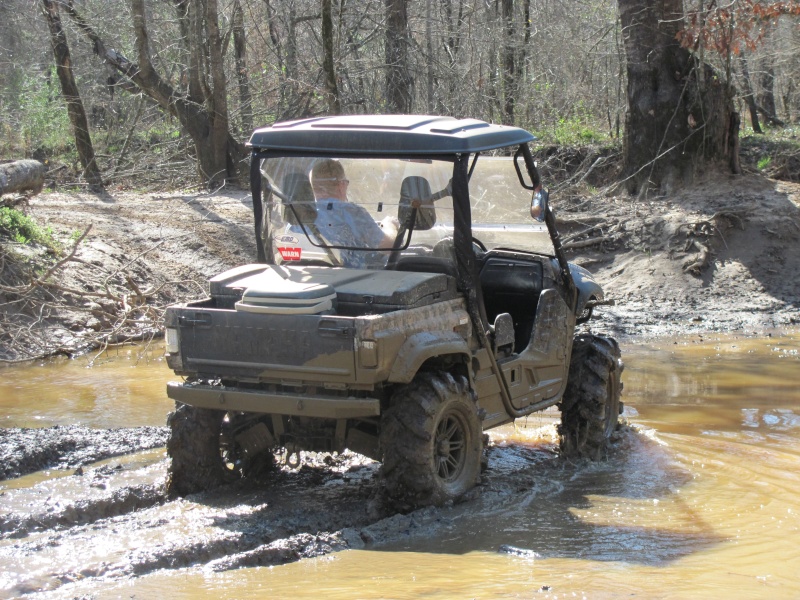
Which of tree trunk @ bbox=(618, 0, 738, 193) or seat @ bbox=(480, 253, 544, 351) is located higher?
tree trunk @ bbox=(618, 0, 738, 193)

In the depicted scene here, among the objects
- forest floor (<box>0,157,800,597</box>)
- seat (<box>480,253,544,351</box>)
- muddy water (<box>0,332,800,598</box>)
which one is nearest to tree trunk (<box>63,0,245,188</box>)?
forest floor (<box>0,157,800,597</box>)

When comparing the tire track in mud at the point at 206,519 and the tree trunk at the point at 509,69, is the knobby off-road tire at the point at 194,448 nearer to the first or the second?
the tire track in mud at the point at 206,519

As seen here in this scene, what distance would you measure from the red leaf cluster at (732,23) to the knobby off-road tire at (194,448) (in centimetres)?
864

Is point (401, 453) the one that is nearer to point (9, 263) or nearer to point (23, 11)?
point (9, 263)

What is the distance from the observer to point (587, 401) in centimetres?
709

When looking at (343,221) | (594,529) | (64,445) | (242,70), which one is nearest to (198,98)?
(242,70)

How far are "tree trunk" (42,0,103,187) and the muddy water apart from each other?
9.47 meters

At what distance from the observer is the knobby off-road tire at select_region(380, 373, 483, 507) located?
5.34m

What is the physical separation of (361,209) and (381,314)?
3.41 feet

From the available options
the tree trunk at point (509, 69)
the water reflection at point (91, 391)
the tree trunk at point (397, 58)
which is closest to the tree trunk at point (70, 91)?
the tree trunk at point (397, 58)

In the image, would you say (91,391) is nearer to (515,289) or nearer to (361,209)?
(361,209)

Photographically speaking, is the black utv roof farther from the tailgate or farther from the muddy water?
the muddy water

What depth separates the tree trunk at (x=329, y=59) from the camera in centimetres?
1427

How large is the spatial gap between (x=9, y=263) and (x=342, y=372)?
7502 millimetres
